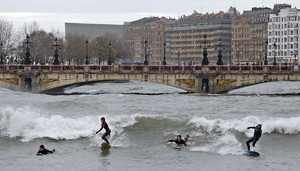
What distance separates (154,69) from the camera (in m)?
79.8

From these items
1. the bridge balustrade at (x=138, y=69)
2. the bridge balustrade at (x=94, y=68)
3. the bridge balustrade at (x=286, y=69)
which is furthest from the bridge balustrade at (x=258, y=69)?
the bridge balustrade at (x=94, y=68)

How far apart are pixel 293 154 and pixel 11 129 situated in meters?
15.6

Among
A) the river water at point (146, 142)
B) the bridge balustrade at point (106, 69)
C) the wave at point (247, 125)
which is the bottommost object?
the river water at point (146, 142)

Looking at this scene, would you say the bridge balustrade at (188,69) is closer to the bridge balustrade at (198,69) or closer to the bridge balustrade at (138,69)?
the bridge balustrade at (198,69)

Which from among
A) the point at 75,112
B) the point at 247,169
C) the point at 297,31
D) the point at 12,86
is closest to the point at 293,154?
the point at 247,169

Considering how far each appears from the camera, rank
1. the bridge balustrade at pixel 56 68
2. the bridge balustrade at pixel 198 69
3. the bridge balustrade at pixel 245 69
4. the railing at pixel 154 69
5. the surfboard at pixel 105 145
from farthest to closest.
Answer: the bridge balustrade at pixel 56 68, the bridge balustrade at pixel 198 69, the bridge balustrade at pixel 245 69, the railing at pixel 154 69, the surfboard at pixel 105 145

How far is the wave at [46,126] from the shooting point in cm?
3881

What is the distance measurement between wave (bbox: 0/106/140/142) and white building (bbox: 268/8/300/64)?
14169cm

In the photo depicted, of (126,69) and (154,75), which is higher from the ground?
(126,69)

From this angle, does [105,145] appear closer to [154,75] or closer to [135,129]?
[135,129]

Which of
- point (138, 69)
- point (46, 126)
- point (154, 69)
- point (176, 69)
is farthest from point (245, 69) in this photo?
point (46, 126)

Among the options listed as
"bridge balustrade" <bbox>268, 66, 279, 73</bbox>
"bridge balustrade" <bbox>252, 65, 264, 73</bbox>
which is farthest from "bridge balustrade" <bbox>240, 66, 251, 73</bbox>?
"bridge balustrade" <bbox>268, 66, 279, 73</bbox>

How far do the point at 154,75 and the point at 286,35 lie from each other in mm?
111591

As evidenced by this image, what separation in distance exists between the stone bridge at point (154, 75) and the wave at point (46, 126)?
1386 inches
